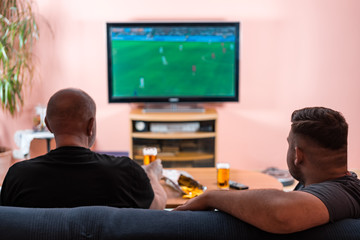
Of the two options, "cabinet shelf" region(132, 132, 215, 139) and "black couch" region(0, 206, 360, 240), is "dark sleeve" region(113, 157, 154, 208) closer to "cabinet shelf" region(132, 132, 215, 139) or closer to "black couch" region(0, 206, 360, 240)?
"black couch" region(0, 206, 360, 240)

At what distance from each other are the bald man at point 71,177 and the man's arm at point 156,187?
0.29 feet

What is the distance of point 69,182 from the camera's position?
1476mm

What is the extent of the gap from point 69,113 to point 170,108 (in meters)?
2.86

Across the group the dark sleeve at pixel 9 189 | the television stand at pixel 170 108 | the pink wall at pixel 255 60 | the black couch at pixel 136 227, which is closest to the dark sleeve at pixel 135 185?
the dark sleeve at pixel 9 189

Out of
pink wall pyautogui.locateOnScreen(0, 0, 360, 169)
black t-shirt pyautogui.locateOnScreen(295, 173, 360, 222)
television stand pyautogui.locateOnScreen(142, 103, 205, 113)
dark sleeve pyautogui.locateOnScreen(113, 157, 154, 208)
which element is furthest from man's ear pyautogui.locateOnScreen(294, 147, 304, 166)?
pink wall pyautogui.locateOnScreen(0, 0, 360, 169)

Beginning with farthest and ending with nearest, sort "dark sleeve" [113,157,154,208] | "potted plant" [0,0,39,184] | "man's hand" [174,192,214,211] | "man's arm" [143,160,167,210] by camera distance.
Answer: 1. "potted plant" [0,0,39,184]
2. "man's arm" [143,160,167,210]
3. "dark sleeve" [113,157,154,208]
4. "man's hand" [174,192,214,211]

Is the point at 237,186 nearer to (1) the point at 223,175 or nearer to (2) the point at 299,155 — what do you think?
(1) the point at 223,175

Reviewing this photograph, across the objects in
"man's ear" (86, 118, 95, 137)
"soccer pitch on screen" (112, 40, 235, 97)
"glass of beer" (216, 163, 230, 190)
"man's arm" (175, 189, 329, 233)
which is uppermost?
"soccer pitch on screen" (112, 40, 235, 97)

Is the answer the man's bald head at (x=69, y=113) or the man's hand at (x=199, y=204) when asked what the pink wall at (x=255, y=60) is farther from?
the man's hand at (x=199, y=204)

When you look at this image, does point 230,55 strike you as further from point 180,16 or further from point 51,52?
point 51,52

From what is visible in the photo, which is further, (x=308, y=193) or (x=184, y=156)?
(x=184, y=156)

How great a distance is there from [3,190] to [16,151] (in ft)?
10.7

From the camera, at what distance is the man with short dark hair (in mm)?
974

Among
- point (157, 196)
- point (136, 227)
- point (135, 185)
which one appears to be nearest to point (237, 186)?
point (157, 196)
